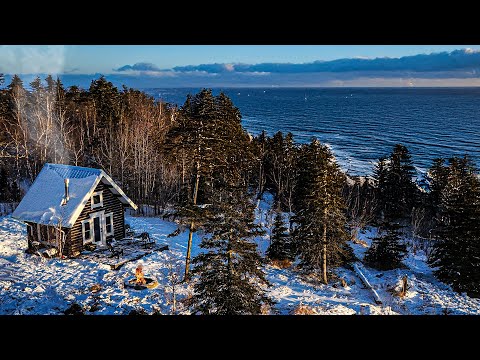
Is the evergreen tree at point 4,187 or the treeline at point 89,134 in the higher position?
the treeline at point 89,134

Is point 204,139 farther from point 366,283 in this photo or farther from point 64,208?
point 366,283

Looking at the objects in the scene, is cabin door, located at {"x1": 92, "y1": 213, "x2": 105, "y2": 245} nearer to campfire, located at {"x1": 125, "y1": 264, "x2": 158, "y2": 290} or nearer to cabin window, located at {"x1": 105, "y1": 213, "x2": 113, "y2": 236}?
cabin window, located at {"x1": 105, "y1": 213, "x2": 113, "y2": 236}

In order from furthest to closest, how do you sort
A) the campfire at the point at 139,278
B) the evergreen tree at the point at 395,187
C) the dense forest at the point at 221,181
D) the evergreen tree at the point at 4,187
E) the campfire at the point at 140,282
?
the evergreen tree at the point at 395,187 < the evergreen tree at the point at 4,187 < the campfire at the point at 139,278 < the campfire at the point at 140,282 < the dense forest at the point at 221,181

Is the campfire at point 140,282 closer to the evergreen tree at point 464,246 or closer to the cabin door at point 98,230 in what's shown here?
the cabin door at point 98,230

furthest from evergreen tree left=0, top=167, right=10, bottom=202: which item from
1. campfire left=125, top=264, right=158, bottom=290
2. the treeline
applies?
campfire left=125, top=264, right=158, bottom=290

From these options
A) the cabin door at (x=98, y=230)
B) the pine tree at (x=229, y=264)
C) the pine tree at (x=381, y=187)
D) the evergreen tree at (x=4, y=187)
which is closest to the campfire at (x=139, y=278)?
the cabin door at (x=98, y=230)

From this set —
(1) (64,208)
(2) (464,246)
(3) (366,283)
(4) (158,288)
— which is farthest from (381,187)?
(1) (64,208)
